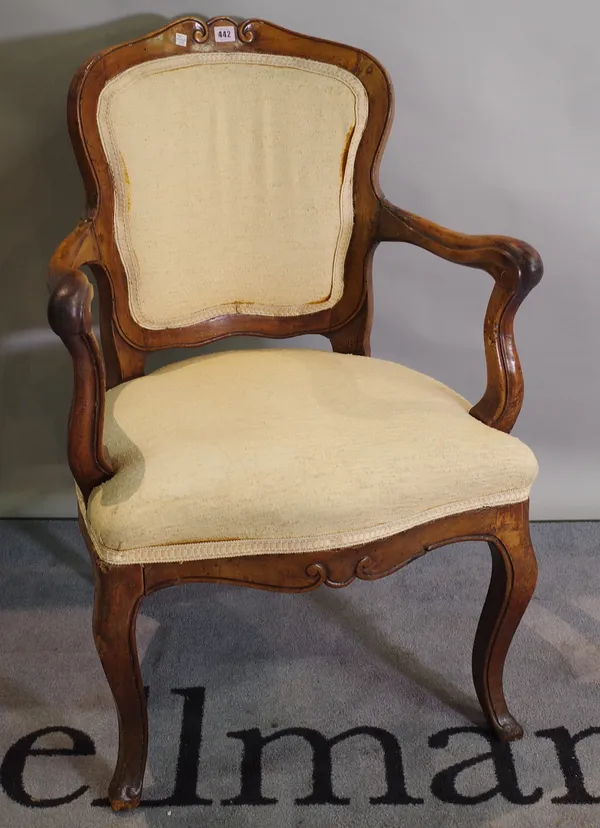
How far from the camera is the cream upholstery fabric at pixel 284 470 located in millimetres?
983

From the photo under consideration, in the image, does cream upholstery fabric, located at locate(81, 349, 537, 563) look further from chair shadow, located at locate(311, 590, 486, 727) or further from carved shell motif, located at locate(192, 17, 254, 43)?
carved shell motif, located at locate(192, 17, 254, 43)

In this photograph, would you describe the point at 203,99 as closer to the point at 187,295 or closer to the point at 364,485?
the point at 187,295

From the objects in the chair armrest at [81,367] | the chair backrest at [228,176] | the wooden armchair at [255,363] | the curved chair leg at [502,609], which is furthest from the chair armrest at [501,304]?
the chair armrest at [81,367]

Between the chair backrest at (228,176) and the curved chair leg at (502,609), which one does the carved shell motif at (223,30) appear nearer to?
the chair backrest at (228,176)

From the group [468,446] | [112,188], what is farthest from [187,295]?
[468,446]

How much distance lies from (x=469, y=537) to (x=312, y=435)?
27 centimetres

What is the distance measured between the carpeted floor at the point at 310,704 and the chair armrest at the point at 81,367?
465 mm

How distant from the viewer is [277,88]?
4.33 ft

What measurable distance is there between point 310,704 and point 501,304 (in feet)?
2.30

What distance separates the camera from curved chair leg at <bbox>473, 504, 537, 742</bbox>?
1142 millimetres

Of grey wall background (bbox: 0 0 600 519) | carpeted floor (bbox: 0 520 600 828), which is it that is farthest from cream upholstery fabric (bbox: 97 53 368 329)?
carpeted floor (bbox: 0 520 600 828)

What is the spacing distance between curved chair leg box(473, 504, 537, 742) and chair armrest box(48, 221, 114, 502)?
1.80ft

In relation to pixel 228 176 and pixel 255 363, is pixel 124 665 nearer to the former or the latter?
pixel 255 363

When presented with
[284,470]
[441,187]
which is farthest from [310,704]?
[441,187]
